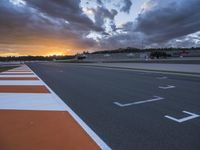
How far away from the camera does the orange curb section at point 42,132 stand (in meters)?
3.91

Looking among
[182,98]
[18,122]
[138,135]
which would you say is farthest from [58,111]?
[182,98]

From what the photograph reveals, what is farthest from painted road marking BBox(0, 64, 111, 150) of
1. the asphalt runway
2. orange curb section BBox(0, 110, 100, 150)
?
the asphalt runway

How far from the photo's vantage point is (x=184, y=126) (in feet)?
16.2

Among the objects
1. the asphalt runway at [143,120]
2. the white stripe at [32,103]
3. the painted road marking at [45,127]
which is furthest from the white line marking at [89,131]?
the white stripe at [32,103]

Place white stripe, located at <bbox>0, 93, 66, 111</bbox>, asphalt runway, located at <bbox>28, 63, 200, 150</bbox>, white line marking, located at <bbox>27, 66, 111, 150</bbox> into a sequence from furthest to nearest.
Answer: white stripe, located at <bbox>0, 93, 66, 111</bbox> → asphalt runway, located at <bbox>28, 63, 200, 150</bbox> → white line marking, located at <bbox>27, 66, 111, 150</bbox>

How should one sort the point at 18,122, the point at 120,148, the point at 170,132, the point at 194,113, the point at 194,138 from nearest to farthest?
the point at 120,148 < the point at 194,138 < the point at 170,132 < the point at 18,122 < the point at 194,113

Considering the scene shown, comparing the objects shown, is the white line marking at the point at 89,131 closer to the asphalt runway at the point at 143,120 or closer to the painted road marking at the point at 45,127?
the painted road marking at the point at 45,127

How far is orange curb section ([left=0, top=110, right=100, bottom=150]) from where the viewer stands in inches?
154

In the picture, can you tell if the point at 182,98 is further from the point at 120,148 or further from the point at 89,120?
the point at 120,148

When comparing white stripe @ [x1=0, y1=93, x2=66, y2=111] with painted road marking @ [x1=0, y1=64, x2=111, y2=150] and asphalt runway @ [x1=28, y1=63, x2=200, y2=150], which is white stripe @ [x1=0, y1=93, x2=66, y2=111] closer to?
painted road marking @ [x1=0, y1=64, x2=111, y2=150]

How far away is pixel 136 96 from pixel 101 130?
4.22 meters

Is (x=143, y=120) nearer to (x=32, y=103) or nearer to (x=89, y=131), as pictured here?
(x=89, y=131)

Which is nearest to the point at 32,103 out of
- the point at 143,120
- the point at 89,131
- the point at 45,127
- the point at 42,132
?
the point at 45,127

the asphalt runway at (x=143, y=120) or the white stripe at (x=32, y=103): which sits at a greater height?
the asphalt runway at (x=143, y=120)
